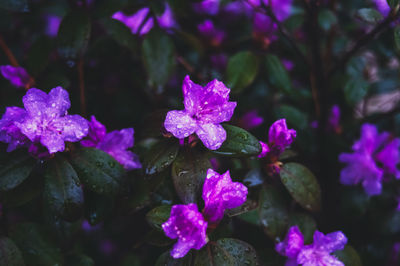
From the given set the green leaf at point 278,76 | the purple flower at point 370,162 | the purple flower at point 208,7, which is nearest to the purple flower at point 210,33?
the purple flower at point 208,7

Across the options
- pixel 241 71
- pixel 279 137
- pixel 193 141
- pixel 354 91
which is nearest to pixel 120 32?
pixel 241 71

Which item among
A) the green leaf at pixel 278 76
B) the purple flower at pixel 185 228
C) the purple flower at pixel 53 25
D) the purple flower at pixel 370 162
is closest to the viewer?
the purple flower at pixel 185 228

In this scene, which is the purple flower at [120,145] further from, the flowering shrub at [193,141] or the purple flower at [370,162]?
the purple flower at [370,162]

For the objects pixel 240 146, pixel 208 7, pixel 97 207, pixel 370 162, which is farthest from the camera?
pixel 208 7

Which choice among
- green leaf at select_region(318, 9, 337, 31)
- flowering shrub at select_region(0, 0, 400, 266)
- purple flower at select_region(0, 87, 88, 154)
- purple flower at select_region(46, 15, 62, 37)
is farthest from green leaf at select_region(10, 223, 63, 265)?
green leaf at select_region(318, 9, 337, 31)

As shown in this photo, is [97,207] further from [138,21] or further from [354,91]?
[354,91]

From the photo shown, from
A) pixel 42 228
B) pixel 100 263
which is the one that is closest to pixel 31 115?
pixel 42 228
